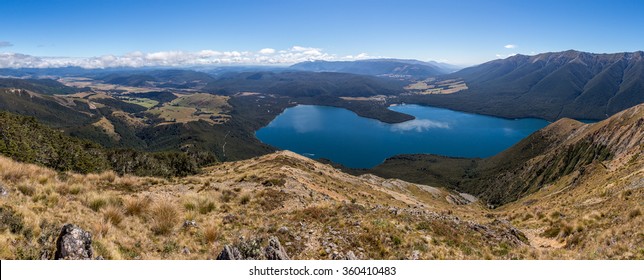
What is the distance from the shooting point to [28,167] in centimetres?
1792

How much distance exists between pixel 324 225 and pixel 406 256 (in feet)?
15.9

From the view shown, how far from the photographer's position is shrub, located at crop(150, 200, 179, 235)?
45.8 ft

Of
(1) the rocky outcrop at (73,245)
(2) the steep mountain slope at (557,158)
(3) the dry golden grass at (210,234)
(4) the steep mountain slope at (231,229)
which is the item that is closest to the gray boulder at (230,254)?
(4) the steep mountain slope at (231,229)

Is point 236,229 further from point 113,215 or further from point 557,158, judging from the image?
point 557,158

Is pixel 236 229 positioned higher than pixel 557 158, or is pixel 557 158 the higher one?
pixel 236 229

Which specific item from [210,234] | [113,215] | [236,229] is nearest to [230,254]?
[210,234]

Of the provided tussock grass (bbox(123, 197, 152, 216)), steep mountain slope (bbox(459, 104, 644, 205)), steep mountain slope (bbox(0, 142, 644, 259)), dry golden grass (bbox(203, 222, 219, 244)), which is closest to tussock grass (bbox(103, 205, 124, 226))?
steep mountain slope (bbox(0, 142, 644, 259))

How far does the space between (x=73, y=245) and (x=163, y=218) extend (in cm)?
498

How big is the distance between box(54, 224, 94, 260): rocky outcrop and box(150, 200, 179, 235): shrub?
12.7 feet

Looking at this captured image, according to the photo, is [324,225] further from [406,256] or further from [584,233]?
[584,233]

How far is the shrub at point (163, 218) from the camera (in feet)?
45.8

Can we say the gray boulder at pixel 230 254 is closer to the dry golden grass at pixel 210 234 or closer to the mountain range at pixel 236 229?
the mountain range at pixel 236 229

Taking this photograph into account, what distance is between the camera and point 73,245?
966 centimetres
